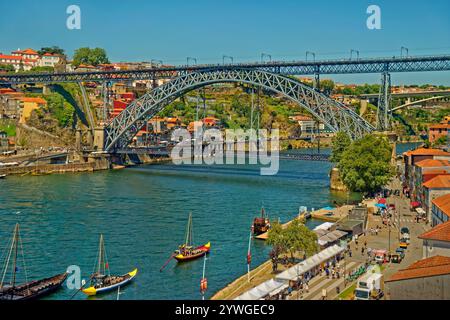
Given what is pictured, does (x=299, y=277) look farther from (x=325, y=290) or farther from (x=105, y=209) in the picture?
(x=105, y=209)

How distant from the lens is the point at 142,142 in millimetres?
61188

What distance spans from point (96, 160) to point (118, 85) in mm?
27325

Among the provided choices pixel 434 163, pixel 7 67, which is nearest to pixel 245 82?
pixel 434 163

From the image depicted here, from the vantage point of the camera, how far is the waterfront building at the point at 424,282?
41.8ft

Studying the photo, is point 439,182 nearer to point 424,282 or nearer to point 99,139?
point 424,282

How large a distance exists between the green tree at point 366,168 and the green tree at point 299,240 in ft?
42.5

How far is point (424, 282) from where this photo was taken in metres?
13.0

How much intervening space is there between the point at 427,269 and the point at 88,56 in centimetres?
6697

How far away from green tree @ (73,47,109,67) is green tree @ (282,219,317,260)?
198 ft

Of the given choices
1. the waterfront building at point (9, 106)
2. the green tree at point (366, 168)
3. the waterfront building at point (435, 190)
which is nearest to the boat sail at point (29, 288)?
the waterfront building at point (435, 190)

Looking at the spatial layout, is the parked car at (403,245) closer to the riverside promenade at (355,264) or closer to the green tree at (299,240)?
the riverside promenade at (355,264)

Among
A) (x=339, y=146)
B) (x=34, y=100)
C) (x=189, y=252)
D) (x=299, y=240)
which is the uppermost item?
(x=34, y=100)

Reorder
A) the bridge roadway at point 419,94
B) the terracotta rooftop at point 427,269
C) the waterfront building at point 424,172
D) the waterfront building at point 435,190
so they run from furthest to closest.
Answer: the bridge roadway at point 419,94 < the waterfront building at point 424,172 < the waterfront building at point 435,190 < the terracotta rooftop at point 427,269

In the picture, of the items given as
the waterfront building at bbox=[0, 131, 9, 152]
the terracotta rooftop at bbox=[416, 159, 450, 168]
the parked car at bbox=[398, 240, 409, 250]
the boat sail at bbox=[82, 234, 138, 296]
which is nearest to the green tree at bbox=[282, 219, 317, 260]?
the parked car at bbox=[398, 240, 409, 250]
